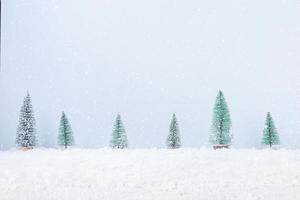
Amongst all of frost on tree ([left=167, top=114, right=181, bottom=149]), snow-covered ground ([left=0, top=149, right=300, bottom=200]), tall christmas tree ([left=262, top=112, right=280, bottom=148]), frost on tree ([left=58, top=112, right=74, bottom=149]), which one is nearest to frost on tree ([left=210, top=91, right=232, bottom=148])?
tall christmas tree ([left=262, top=112, right=280, bottom=148])

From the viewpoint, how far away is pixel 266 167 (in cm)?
1903

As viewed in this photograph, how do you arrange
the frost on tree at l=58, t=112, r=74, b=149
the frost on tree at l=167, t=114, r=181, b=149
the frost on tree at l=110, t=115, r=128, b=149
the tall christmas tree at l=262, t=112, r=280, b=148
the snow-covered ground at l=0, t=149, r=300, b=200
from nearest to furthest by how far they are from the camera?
1. the snow-covered ground at l=0, t=149, r=300, b=200
2. the tall christmas tree at l=262, t=112, r=280, b=148
3. the frost on tree at l=167, t=114, r=181, b=149
4. the frost on tree at l=110, t=115, r=128, b=149
5. the frost on tree at l=58, t=112, r=74, b=149

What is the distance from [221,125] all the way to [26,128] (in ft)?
43.6

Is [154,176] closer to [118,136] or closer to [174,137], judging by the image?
[174,137]

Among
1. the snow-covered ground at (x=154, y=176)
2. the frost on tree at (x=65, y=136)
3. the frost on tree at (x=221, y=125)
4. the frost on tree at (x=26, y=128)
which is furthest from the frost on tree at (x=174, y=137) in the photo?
the frost on tree at (x=26, y=128)

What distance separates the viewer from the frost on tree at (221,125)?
30.4 meters

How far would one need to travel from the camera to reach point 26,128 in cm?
3303

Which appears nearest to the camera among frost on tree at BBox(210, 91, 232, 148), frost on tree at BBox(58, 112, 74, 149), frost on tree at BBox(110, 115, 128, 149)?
frost on tree at BBox(210, 91, 232, 148)

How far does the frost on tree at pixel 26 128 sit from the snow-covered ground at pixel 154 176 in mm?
7814

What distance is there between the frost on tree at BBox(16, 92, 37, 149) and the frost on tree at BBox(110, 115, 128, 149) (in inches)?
213

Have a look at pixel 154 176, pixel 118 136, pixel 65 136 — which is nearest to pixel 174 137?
pixel 118 136

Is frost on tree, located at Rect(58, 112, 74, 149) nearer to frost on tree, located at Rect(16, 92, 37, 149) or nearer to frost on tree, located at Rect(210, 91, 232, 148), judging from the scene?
frost on tree, located at Rect(16, 92, 37, 149)

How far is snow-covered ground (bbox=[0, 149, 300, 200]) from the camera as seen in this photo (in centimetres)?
1358

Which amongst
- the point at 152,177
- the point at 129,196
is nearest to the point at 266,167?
the point at 152,177
